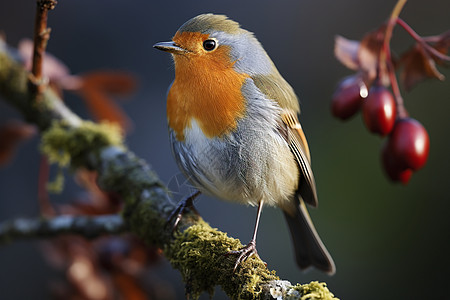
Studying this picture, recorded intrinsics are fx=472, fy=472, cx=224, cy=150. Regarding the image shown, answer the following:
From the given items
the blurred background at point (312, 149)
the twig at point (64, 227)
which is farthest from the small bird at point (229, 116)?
the blurred background at point (312, 149)

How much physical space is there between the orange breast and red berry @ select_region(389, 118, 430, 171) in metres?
0.57

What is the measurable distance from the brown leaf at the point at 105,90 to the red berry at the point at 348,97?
3.04 feet

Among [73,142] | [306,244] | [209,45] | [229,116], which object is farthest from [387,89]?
[73,142]

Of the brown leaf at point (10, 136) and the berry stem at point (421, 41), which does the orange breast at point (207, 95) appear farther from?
the brown leaf at point (10, 136)

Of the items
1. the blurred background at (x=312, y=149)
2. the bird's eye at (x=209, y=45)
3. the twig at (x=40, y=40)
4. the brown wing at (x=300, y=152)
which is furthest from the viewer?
the blurred background at (x=312, y=149)

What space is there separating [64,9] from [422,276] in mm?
3591

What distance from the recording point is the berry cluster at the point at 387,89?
1.63 m

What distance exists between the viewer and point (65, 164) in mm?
2168

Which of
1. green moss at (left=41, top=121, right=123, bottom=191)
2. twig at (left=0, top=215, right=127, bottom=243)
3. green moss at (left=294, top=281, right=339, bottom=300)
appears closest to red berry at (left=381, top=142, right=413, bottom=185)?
green moss at (left=294, top=281, right=339, bottom=300)

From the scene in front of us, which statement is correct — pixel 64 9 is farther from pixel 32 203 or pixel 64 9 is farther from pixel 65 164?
pixel 65 164

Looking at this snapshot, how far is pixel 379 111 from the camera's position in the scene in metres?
1.63

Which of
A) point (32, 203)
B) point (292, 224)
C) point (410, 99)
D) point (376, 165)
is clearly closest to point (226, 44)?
point (292, 224)

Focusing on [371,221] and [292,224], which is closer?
[292,224]

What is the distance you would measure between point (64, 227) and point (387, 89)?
1.40m
